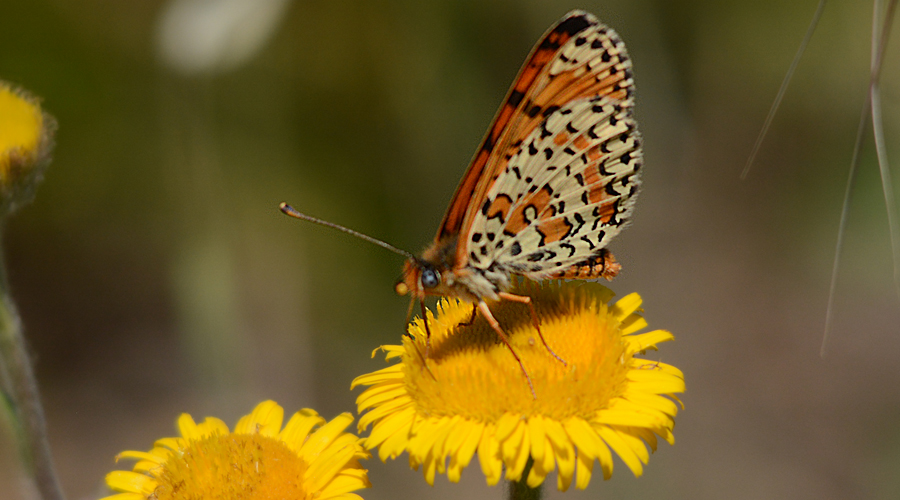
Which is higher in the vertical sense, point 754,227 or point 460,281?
point 754,227

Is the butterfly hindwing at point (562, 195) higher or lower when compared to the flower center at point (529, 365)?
higher

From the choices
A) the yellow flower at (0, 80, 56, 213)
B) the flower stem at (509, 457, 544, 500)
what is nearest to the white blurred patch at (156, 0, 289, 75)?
the yellow flower at (0, 80, 56, 213)

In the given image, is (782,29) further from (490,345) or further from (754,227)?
(490,345)

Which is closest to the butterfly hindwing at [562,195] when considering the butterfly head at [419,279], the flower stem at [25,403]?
the butterfly head at [419,279]

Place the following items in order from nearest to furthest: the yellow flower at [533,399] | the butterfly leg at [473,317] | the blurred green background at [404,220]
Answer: the yellow flower at [533,399]
the butterfly leg at [473,317]
the blurred green background at [404,220]

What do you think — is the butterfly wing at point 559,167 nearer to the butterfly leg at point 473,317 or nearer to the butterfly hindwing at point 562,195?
the butterfly hindwing at point 562,195

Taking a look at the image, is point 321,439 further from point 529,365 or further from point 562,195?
point 562,195

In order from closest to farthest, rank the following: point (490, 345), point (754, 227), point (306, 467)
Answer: point (306, 467), point (490, 345), point (754, 227)

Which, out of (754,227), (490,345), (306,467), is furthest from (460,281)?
(754,227)
